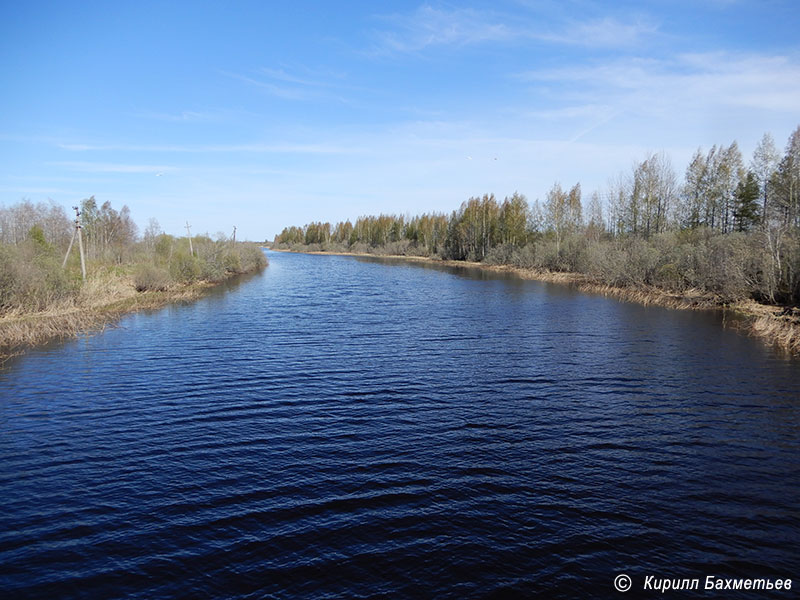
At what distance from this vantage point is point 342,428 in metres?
10.4

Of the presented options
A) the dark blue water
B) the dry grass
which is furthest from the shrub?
the dark blue water

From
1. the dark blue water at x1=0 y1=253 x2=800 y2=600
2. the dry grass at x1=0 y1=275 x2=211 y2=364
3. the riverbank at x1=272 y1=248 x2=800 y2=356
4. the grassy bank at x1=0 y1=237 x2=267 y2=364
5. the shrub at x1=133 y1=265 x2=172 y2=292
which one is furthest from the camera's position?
the shrub at x1=133 y1=265 x2=172 y2=292

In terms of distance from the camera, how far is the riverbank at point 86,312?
64.1 ft

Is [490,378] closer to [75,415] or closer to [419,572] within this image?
[419,572]

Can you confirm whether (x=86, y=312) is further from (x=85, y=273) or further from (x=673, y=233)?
(x=673, y=233)

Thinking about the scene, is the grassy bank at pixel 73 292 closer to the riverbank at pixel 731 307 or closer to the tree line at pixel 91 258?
the tree line at pixel 91 258

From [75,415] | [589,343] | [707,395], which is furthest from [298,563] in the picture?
[589,343]

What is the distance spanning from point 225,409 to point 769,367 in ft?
57.3

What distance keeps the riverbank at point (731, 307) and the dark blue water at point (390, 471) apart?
10.5 ft

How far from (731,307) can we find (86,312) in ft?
122

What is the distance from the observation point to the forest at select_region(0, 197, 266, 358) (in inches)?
847

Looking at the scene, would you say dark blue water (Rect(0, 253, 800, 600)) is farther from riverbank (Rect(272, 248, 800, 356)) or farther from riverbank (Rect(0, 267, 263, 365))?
riverbank (Rect(272, 248, 800, 356))

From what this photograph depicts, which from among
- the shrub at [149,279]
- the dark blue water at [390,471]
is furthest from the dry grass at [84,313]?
the dark blue water at [390,471]

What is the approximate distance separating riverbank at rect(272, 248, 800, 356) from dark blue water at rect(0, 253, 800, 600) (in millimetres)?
3214
